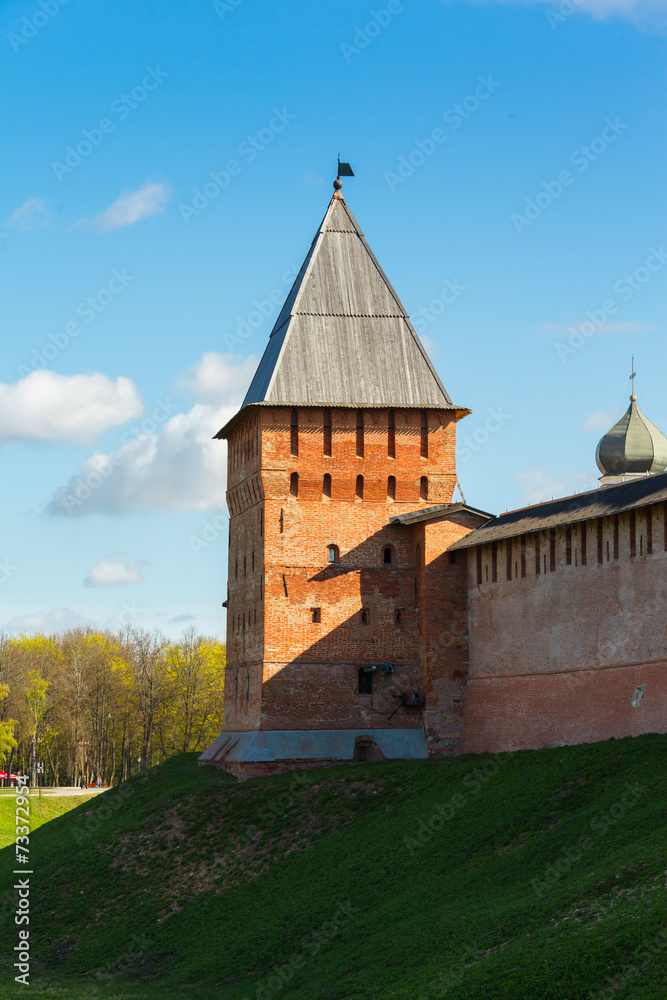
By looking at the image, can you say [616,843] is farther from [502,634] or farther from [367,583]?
[367,583]

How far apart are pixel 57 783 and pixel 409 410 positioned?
143 ft

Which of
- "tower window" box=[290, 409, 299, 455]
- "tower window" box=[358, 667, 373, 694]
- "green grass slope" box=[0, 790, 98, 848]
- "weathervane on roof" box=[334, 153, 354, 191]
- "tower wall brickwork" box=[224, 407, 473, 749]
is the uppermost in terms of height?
"weathervane on roof" box=[334, 153, 354, 191]

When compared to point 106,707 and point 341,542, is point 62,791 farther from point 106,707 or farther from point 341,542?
point 341,542

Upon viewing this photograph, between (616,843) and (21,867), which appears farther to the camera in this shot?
(21,867)

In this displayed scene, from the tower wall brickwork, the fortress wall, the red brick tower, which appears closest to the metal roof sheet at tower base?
the red brick tower

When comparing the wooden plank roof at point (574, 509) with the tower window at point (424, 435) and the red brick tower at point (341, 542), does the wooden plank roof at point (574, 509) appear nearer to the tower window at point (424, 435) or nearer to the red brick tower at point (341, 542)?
the red brick tower at point (341, 542)

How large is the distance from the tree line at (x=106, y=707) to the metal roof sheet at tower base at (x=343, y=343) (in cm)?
2749

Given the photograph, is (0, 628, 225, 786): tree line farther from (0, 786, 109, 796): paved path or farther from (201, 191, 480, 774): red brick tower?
(201, 191, 480, 774): red brick tower

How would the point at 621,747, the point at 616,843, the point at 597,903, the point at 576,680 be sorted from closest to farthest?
the point at 597,903, the point at 616,843, the point at 621,747, the point at 576,680

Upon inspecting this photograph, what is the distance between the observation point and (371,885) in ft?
70.9

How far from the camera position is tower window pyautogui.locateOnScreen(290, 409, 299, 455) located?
33.5 m

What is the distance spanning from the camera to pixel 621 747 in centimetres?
2172

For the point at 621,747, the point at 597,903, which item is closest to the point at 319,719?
the point at 621,747

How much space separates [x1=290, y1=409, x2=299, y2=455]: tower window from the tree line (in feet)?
95.6
